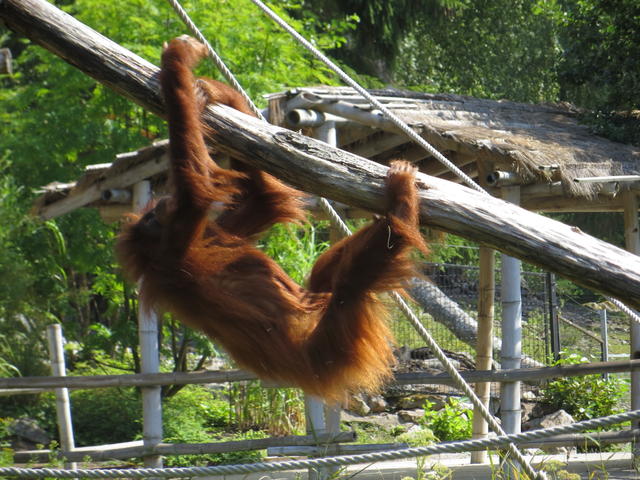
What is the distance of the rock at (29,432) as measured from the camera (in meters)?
8.18

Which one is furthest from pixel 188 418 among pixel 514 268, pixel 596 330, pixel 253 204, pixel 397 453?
pixel 596 330

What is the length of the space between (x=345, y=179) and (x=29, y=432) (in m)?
6.76

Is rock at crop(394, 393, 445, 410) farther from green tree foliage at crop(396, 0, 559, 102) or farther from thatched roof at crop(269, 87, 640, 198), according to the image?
green tree foliage at crop(396, 0, 559, 102)

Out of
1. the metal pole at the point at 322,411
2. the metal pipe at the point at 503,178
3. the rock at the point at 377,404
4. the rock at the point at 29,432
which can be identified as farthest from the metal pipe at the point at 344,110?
the rock at the point at 29,432

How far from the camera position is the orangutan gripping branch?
2.96m

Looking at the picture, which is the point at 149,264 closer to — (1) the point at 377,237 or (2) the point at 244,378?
(1) the point at 377,237

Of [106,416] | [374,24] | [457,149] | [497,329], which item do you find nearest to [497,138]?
→ [457,149]

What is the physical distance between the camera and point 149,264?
3246 millimetres

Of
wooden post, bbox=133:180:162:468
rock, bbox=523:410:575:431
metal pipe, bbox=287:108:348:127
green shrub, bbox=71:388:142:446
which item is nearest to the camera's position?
metal pipe, bbox=287:108:348:127

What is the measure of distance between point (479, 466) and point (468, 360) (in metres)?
3.57

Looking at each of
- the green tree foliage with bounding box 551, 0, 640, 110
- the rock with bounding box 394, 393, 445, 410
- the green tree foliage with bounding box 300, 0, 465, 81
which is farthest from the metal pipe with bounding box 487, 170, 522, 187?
the green tree foliage with bounding box 300, 0, 465, 81

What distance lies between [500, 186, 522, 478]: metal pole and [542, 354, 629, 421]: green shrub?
69.7 inches

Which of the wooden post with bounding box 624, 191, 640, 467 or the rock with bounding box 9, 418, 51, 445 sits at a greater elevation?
the wooden post with bounding box 624, 191, 640, 467

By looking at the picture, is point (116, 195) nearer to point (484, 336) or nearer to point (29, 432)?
point (29, 432)
